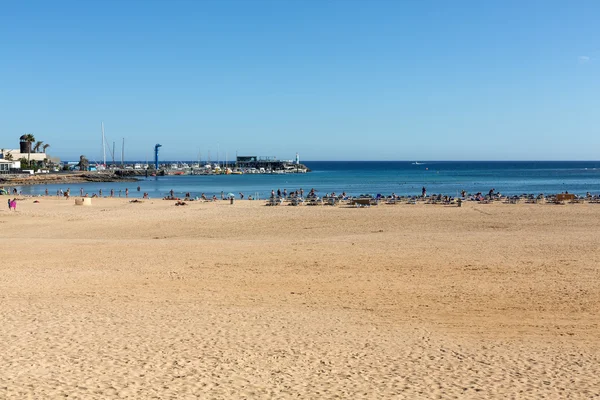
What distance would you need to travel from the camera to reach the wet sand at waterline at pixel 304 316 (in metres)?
7.54

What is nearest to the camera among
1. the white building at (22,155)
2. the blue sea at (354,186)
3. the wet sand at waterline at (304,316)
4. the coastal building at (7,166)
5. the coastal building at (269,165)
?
the wet sand at waterline at (304,316)

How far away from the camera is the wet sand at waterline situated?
7.54 metres

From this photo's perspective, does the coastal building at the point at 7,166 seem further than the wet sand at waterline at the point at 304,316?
Yes

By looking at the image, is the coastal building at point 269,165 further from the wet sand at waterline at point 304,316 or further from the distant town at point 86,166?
the wet sand at waterline at point 304,316

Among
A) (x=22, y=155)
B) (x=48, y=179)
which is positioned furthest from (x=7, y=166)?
(x=22, y=155)

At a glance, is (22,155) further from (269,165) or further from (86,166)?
(269,165)

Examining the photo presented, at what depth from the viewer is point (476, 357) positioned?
8648 millimetres

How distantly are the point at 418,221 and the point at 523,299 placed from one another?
1561cm

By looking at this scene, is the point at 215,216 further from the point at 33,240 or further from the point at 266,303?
the point at 266,303

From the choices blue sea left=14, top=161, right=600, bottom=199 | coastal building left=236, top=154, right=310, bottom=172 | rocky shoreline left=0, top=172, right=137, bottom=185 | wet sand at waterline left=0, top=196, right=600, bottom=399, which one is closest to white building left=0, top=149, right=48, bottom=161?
rocky shoreline left=0, top=172, right=137, bottom=185

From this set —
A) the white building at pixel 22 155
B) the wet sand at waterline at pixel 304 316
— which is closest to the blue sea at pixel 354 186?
the white building at pixel 22 155

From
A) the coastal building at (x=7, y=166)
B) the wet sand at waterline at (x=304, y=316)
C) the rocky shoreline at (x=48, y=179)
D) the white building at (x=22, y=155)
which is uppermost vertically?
the white building at (x=22, y=155)

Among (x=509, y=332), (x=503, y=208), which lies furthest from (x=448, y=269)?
(x=503, y=208)

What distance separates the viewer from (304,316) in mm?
10883
